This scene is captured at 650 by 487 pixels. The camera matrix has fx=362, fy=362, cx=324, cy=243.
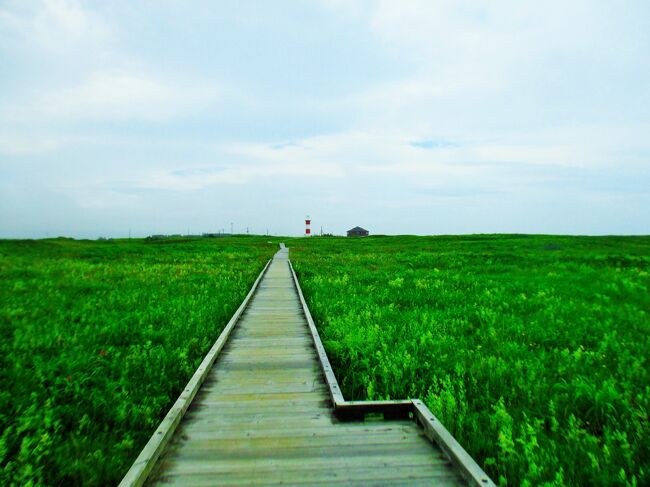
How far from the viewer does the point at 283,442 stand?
4141mm

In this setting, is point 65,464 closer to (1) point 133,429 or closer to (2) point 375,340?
(1) point 133,429

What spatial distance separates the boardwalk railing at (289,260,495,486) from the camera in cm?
350

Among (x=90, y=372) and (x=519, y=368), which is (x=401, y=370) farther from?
(x=90, y=372)

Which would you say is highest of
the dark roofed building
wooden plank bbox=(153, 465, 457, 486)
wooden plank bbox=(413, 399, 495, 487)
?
the dark roofed building

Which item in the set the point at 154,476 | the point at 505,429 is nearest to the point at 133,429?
the point at 154,476

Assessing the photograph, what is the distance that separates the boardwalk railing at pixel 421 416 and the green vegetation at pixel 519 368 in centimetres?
34

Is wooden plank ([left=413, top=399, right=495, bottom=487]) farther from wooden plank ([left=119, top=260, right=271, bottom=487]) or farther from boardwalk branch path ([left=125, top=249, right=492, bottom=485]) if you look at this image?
wooden plank ([left=119, top=260, right=271, bottom=487])

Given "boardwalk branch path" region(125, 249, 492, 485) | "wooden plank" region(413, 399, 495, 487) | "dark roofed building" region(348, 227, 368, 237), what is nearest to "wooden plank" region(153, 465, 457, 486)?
"boardwalk branch path" region(125, 249, 492, 485)

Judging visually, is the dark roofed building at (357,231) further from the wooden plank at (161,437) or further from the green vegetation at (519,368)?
the wooden plank at (161,437)

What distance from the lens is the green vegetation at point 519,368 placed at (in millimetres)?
4062

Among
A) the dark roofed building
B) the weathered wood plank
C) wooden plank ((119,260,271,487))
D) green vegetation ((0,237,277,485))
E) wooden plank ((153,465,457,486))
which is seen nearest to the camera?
wooden plank ((119,260,271,487))

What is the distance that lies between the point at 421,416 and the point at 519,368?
284 cm

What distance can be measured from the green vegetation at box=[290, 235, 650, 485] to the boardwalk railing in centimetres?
34

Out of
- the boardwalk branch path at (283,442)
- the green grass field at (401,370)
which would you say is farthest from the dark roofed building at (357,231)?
the boardwalk branch path at (283,442)
